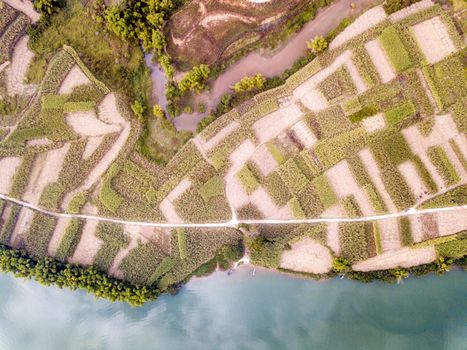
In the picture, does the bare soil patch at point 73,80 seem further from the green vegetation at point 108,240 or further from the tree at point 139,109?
the green vegetation at point 108,240

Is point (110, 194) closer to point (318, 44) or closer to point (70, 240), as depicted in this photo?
point (70, 240)

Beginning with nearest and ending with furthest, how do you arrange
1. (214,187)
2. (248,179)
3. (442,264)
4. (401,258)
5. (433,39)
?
(433,39) → (442,264) → (401,258) → (248,179) → (214,187)

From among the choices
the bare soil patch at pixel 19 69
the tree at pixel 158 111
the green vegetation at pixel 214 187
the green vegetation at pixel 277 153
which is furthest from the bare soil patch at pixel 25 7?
the green vegetation at pixel 277 153

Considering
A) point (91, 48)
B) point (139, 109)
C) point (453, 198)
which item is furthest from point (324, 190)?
point (91, 48)

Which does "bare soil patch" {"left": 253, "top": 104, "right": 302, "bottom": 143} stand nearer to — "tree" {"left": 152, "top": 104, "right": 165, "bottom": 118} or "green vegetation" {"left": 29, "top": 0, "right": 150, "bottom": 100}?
"tree" {"left": 152, "top": 104, "right": 165, "bottom": 118}

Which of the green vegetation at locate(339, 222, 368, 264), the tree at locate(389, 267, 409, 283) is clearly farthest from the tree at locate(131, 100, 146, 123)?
the tree at locate(389, 267, 409, 283)

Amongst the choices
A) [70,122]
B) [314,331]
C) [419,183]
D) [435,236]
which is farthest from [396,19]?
[70,122]
